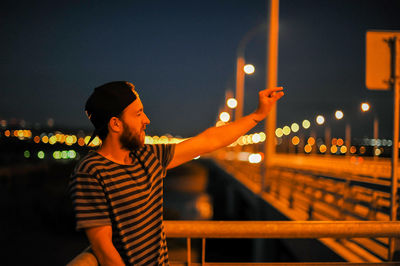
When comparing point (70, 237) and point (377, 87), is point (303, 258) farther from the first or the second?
point (70, 237)

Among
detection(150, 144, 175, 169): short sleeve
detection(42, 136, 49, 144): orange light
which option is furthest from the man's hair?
detection(42, 136, 49, 144): orange light

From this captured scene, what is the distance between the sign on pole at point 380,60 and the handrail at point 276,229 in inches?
96.8

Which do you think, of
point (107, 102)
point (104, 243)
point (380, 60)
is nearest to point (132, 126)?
point (107, 102)

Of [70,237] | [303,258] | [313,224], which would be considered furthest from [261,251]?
[70,237]

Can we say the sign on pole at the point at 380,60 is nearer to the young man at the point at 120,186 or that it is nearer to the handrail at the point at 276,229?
the handrail at the point at 276,229

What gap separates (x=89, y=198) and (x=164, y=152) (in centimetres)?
69

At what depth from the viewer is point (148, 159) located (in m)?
2.04

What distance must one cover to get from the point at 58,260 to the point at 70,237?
899cm

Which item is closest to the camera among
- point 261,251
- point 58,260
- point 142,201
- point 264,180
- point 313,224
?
point 142,201

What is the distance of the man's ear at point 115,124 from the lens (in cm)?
191

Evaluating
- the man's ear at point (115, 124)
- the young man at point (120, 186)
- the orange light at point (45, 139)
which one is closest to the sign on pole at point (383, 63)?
the young man at point (120, 186)

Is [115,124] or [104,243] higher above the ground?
[115,124]

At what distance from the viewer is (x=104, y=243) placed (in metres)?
1.73

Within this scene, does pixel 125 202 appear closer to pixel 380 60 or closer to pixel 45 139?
pixel 380 60
